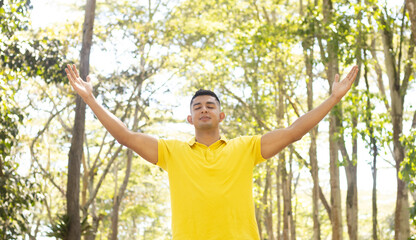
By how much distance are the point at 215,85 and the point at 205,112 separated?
53.4 ft

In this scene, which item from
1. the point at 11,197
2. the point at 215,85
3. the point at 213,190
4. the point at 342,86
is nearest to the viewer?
the point at 213,190

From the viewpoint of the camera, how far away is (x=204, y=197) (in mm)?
2881

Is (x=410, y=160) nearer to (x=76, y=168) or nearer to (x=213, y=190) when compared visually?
(x=213, y=190)

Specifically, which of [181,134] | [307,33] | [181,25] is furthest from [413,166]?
[181,134]

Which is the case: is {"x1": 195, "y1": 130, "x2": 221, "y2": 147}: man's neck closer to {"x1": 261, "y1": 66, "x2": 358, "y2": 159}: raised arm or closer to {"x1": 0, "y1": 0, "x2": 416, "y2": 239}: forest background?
{"x1": 261, "y1": 66, "x2": 358, "y2": 159}: raised arm

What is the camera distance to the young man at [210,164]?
2.87 meters

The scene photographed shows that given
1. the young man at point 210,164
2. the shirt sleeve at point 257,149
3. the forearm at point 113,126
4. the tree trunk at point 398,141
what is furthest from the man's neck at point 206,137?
the tree trunk at point 398,141

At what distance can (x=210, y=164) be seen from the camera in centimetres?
302

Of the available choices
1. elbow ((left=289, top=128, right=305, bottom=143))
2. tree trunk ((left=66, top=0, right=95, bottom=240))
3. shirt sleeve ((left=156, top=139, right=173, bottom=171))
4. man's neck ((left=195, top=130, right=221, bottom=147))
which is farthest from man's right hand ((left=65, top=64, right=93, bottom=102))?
tree trunk ((left=66, top=0, right=95, bottom=240))

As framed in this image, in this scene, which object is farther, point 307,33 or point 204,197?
point 307,33

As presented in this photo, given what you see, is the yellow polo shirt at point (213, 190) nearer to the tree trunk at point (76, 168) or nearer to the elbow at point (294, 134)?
the elbow at point (294, 134)

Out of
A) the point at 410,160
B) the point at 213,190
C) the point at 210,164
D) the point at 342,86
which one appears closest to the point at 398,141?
the point at 410,160

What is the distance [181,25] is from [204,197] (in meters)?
17.1

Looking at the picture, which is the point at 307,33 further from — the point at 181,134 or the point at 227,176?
the point at 181,134
